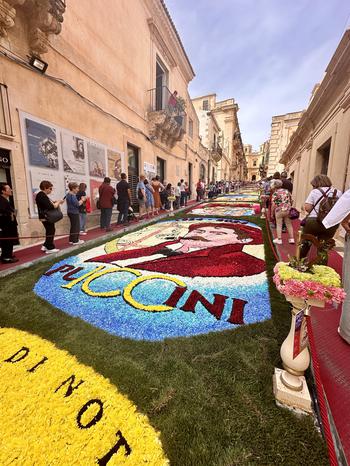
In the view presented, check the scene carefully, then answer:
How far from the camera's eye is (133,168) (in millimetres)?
11383

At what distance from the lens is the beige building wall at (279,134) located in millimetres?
29484

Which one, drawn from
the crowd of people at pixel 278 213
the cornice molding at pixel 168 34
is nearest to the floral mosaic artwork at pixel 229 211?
the crowd of people at pixel 278 213

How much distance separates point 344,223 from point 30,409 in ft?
9.96

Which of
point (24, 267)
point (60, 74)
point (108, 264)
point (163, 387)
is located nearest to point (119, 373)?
point (163, 387)

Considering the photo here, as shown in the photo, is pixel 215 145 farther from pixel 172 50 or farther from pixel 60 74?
pixel 60 74

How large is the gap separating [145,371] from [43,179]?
6.15 m

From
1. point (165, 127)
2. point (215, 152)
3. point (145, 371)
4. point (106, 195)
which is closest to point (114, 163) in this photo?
point (106, 195)

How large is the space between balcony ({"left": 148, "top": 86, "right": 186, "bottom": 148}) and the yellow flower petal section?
1234 centimetres

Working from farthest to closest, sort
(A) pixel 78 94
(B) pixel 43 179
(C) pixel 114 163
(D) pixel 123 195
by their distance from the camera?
(C) pixel 114 163 < (D) pixel 123 195 < (A) pixel 78 94 < (B) pixel 43 179

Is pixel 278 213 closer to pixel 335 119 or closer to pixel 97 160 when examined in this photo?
pixel 335 119

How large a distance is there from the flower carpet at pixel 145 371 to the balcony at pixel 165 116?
1059 cm

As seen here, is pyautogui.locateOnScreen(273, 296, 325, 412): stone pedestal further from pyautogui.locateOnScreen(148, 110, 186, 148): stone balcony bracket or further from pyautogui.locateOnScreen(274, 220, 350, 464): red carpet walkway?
pyautogui.locateOnScreen(148, 110, 186, 148): stone balcony bracket

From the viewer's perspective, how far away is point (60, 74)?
6504mm

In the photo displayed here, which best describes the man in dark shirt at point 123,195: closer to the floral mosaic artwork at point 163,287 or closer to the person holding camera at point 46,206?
Answer: the floral mosaic artwork at point 163,287
